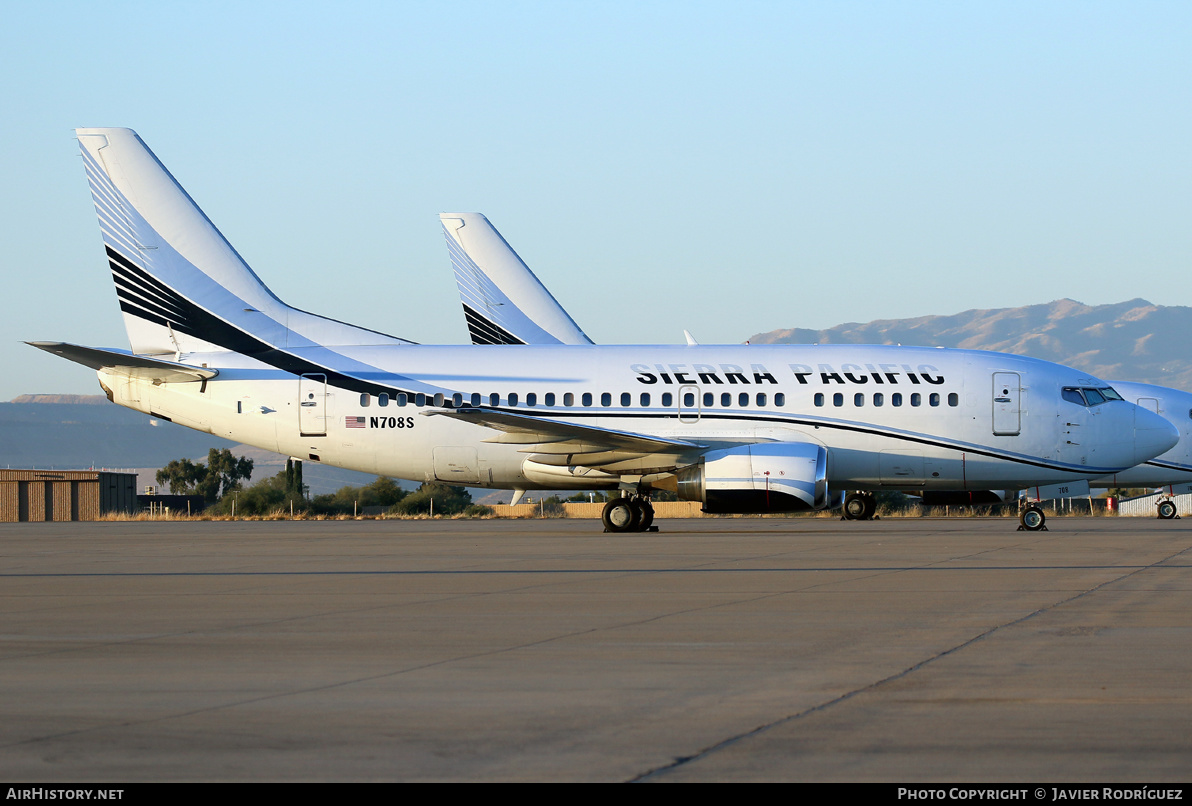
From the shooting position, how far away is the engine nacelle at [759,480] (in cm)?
2723

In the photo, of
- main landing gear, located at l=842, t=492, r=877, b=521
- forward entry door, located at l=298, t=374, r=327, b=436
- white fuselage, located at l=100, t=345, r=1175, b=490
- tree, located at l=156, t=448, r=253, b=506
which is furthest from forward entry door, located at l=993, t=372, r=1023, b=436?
tree, located at l=156, t=448, r=253, b=506

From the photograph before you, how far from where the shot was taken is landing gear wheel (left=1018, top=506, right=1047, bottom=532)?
30094mm

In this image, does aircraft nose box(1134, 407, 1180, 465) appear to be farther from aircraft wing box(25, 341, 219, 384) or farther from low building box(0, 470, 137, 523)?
low building box(0, 470, 137, 523)

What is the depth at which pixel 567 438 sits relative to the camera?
92.1 ft

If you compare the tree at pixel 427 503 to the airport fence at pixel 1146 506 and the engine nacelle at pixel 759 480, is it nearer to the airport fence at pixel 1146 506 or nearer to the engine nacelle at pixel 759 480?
the airport fence at pixel 1146 506

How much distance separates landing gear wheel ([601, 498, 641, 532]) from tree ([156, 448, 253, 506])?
57.1 m

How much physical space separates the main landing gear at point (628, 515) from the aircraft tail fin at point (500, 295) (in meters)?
13.7

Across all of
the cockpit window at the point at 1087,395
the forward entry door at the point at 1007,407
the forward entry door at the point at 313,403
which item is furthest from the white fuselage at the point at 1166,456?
the forward entry door at the point at 313,403

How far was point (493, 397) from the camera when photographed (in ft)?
99.1

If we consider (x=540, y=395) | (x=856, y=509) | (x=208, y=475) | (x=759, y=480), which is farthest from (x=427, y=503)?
(x=208, y=475)

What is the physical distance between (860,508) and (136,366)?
2008 centimetres

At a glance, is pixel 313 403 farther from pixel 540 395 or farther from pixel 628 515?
pixel 628 515
